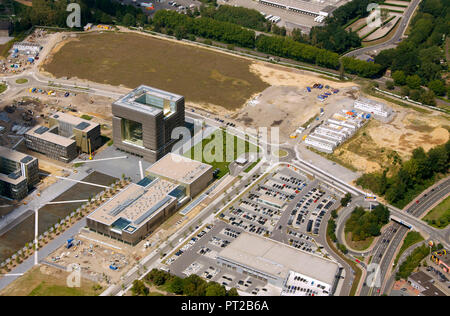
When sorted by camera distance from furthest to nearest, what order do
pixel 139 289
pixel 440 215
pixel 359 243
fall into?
pixel 440 215, pixel 359 243, pixel 139 289

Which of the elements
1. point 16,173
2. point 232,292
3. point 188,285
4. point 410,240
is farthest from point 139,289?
point 410,240

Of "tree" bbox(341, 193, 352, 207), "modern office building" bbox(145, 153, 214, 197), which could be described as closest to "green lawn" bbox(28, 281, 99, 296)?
"modern office building" bbox(145, 153, 214, 197)

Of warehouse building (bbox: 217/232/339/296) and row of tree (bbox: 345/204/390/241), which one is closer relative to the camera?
warehouse building (bbox: 217/232/339/296)

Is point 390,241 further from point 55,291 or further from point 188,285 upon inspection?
point 55,291

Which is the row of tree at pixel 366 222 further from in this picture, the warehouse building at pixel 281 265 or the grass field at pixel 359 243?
the warehouse building at pixel 281 265

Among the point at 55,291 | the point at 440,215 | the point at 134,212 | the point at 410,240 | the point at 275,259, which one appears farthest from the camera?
the point at 440,215

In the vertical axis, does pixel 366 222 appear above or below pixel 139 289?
above

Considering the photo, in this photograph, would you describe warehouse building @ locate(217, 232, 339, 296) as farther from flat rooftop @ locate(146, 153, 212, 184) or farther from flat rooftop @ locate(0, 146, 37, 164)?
flat rooftop @ locate(0, 146, 37, 164)

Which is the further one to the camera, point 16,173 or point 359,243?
point 16,173
